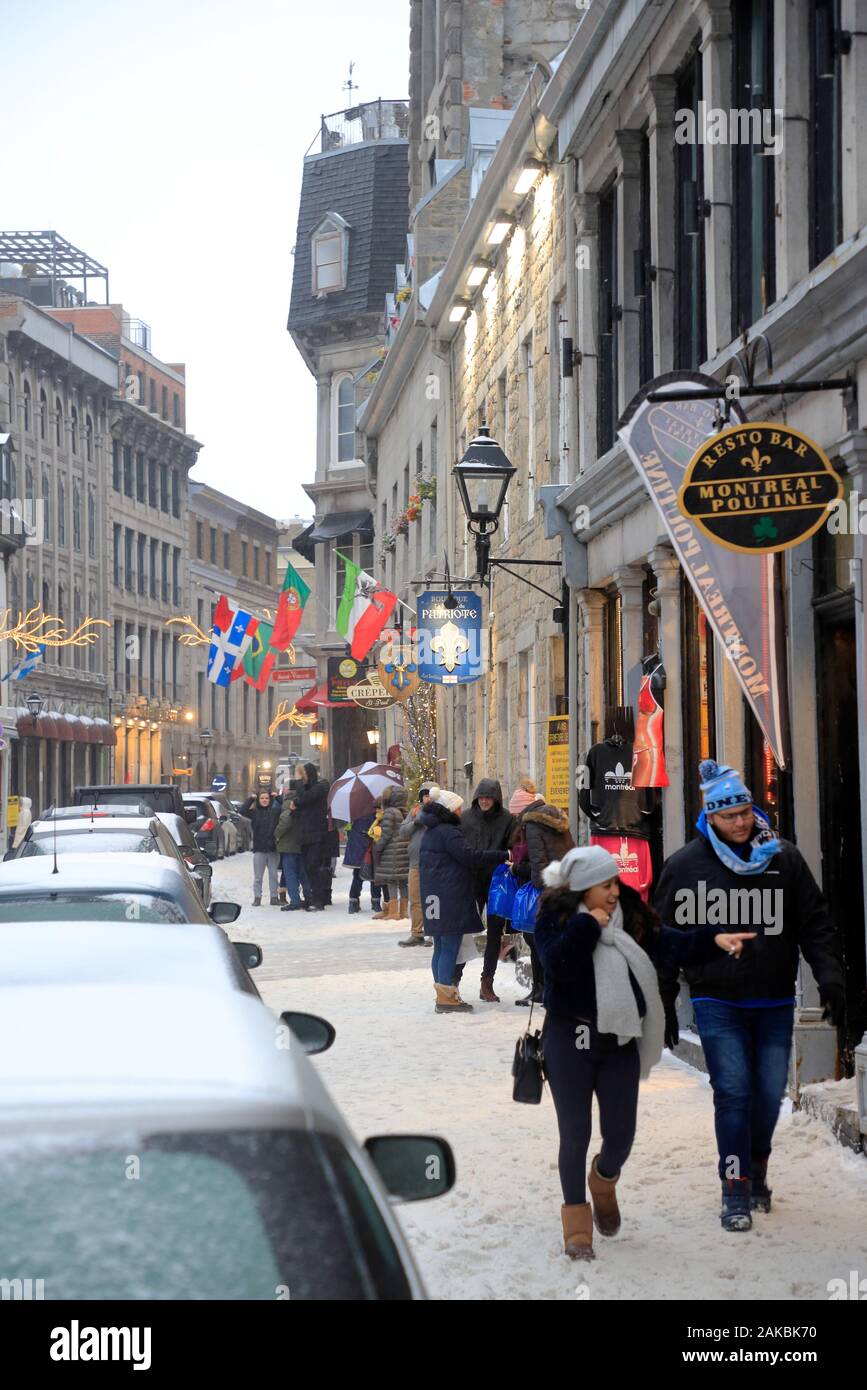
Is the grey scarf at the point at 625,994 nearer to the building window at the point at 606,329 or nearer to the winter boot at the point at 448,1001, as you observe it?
the winter boot at the point at 448,1001

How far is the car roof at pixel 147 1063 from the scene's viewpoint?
107 inches

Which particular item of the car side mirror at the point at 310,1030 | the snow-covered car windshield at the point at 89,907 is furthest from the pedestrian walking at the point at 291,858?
the car side mirror at the point at 310,1030

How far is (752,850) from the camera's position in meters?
7.39

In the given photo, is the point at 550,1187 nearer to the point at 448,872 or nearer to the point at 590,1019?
A: the point at 590,1019

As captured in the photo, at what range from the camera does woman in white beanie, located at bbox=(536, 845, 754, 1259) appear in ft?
22.5

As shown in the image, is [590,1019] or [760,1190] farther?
[760,1190]

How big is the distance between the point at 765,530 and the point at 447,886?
5928 mm

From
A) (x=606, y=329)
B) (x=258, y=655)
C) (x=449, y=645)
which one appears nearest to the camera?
(x=606, y=329)

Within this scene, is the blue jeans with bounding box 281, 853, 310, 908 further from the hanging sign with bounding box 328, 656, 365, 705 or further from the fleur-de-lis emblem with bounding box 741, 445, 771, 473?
the hanging sign with bounding box 328, 656, 365, 705

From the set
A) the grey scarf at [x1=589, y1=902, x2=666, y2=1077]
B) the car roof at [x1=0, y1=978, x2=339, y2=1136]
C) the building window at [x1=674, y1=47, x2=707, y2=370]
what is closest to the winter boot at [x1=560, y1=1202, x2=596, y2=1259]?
the grey scarf at [x1=589, y1=902, x2=666, y2=1077]

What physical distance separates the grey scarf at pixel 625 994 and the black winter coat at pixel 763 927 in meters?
0.32

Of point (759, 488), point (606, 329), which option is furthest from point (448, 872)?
point (759, 488)

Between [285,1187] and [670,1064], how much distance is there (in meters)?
9.17
